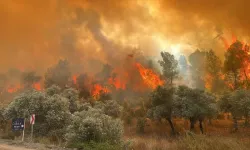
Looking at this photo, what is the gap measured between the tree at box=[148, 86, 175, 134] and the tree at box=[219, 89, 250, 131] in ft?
34.5

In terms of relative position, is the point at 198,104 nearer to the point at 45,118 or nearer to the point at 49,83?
the point at 45,118

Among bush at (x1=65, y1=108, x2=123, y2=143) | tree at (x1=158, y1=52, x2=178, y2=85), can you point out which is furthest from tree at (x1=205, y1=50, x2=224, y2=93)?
bush at (x1=65, y1=108, x2=123, y2=143)

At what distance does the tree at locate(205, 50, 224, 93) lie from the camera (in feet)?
Answer: 281

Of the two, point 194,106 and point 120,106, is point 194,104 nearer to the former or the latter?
point 194,106

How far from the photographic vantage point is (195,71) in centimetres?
9850

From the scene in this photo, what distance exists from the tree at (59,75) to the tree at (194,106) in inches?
2116

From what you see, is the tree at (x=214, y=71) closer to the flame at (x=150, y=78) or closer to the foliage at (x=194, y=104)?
the flame at (x=150, y=78)

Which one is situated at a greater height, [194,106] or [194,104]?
[194,104]

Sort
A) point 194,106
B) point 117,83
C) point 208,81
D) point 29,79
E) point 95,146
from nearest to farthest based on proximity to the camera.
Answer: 1. point 95,146
2. point 194,106
3. point 208,81
4. point 29,79
5. point 117,83

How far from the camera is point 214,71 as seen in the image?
284 feet

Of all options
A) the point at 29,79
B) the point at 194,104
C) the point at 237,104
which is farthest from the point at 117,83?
the point at 237,104

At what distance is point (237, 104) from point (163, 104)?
43.9 feet

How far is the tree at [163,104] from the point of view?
4825 cm

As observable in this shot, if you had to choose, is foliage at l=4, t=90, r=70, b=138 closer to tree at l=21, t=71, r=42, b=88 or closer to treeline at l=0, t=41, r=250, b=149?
treeline at l=0, t=41, r=250, b=149
